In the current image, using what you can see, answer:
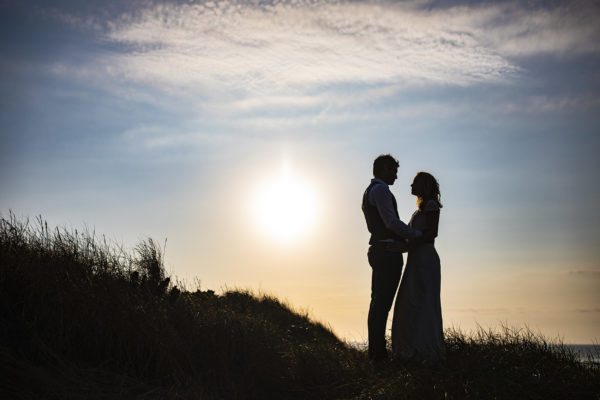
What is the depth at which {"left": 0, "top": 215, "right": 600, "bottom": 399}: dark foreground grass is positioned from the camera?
5570 mm

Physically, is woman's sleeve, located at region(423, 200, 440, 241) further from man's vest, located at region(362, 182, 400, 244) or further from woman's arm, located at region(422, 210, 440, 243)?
man's vest, located at region(362, 182, 400, 244)

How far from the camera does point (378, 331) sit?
7320 mm

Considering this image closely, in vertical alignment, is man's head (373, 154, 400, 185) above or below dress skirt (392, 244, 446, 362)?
above

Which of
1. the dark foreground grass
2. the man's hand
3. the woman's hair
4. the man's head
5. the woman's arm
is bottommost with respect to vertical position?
the dark foreground grass

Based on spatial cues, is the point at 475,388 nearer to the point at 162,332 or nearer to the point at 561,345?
the point at 561,345

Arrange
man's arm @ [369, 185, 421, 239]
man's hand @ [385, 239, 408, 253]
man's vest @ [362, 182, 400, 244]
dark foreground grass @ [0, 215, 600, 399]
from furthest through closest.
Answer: man's vest @ [362, 182, 400, 244] → man's hand @ [385, 239, 408, 253] → man's arm @ [369, 185, 421, 239] → dark foreground grass @ [0, 215, 600, 399]

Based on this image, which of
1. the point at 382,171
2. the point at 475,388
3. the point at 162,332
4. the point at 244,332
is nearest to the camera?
the point at 475,388

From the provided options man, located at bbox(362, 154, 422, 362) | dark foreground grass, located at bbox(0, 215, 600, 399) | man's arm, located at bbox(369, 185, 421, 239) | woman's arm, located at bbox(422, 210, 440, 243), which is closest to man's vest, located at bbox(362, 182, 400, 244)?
man, located at bbox(362, 154, 422, 362)

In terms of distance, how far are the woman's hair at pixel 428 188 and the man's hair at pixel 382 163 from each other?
44 cm

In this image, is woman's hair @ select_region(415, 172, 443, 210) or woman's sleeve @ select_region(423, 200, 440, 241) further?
woman's hair @ select_region(415, 172, 443, 210)

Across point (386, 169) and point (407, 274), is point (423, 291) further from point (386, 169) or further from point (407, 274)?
point (386, 169)

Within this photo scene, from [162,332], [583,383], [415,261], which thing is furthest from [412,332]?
[162,332]

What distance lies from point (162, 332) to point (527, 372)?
4639mm

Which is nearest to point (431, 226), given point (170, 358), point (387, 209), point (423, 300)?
point (387, 209)
